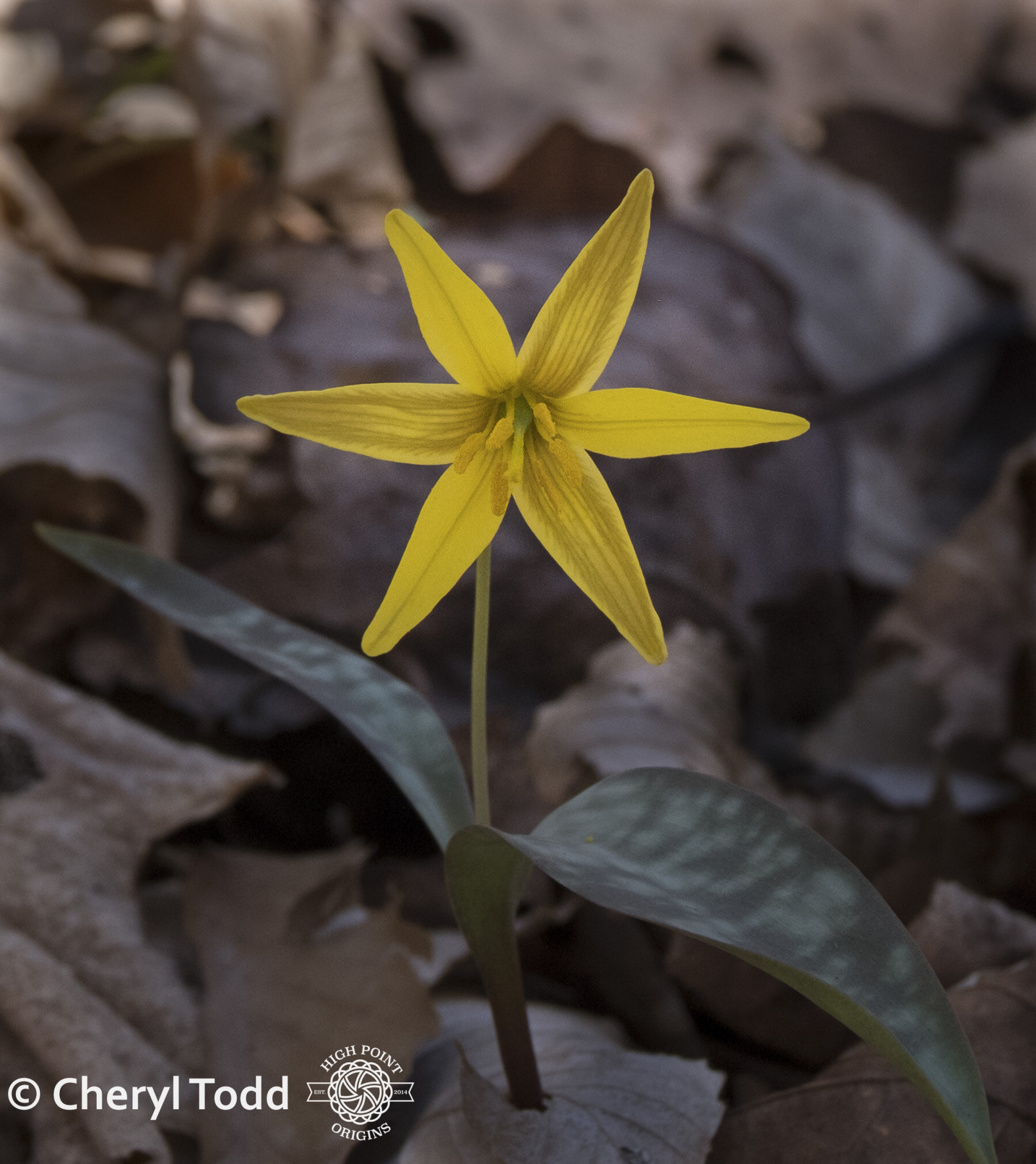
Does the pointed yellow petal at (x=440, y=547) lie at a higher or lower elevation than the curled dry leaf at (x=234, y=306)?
higher

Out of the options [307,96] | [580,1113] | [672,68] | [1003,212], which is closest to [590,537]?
[580,1113]

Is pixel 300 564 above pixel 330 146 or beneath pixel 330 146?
beneath

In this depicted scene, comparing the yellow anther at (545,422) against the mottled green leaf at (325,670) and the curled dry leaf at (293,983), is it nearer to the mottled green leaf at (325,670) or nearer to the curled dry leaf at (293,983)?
the mottled green leaf at (325,670)

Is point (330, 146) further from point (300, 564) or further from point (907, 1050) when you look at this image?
point (907, 1050)

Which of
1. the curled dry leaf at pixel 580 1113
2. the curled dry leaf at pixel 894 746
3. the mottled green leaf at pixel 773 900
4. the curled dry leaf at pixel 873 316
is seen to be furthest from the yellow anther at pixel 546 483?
the curled dry leaf at pixel 873 316

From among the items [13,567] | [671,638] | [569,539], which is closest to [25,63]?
[13,567]

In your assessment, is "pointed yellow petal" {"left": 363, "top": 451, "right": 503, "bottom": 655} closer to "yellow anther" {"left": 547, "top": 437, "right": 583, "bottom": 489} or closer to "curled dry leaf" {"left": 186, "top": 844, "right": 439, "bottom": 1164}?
"yellow anther" {"left": 547, "top": 437, "right": 583, "bottom": 489}

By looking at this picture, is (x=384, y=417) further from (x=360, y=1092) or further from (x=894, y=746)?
(x=894, y=746)
